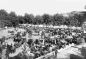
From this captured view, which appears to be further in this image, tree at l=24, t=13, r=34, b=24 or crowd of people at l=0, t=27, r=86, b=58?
tree at l=24, t=13, r=34, b=24

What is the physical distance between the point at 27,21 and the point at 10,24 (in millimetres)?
5261

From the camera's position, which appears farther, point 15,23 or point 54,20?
point 54,20

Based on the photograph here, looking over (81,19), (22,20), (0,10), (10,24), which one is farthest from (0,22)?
(81,19)

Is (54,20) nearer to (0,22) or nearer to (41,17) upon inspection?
(41,17)

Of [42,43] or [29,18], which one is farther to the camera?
[29,18]

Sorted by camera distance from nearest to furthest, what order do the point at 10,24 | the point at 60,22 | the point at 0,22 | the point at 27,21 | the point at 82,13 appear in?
1. the point at 82,13
2. the point at 0,22
3. the point at 10,24
4. the point at 60,22
5. the point at 27,21

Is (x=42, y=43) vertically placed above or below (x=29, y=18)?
below

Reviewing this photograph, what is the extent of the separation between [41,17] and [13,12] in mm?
6539

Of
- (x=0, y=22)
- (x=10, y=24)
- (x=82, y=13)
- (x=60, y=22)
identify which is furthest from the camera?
(x=60, y=22)

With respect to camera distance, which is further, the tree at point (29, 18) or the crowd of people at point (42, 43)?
the tree at point (29, 18)

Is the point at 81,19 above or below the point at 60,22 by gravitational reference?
above

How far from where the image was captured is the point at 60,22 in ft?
98.4

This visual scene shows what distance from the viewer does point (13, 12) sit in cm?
3152

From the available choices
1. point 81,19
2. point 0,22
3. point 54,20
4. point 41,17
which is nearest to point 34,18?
point 41,17
